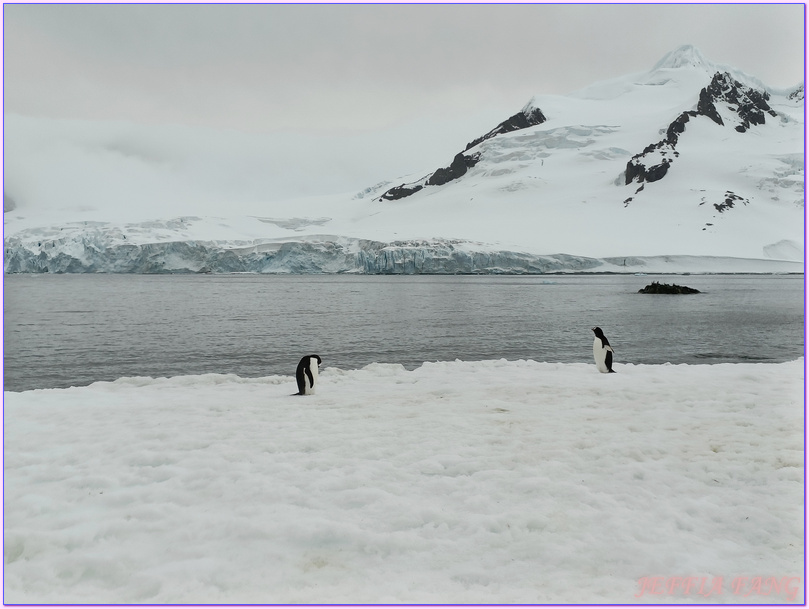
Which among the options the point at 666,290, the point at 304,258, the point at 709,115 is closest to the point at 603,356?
the point at 666,290

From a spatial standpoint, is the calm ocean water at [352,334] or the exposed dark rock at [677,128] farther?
the exposed dark rock at [677,128]

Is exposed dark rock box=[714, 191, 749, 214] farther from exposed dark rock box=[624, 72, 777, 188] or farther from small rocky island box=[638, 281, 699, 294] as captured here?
small rocky island box=[638, 281, 699, 294]

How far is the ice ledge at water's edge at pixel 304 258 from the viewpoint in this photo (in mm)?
78938

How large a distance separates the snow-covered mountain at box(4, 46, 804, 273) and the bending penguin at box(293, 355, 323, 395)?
236 feet

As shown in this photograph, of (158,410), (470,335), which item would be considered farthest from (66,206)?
(158,410)

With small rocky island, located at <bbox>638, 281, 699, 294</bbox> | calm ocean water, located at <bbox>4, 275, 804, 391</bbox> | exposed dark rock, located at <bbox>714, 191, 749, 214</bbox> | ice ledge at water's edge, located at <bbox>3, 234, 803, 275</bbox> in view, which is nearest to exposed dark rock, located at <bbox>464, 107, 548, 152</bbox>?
exposed dark rock, located at <bbox>714, 191, 749, 214</bbox>

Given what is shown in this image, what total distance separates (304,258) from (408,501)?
80.6 metres

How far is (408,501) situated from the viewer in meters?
5.04

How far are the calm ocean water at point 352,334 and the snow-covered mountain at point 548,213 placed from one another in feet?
144

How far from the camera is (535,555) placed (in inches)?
165

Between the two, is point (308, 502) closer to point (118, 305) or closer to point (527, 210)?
point (118, 305)

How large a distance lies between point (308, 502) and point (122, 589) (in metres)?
1.58

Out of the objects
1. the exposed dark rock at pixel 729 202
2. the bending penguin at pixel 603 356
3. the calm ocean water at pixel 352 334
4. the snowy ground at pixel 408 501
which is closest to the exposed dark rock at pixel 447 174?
the exposed dark rock at pixel 729 202

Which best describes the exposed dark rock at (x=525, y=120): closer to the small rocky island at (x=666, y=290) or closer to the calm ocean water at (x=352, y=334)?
the small rocky island at (x=666, y=290)
